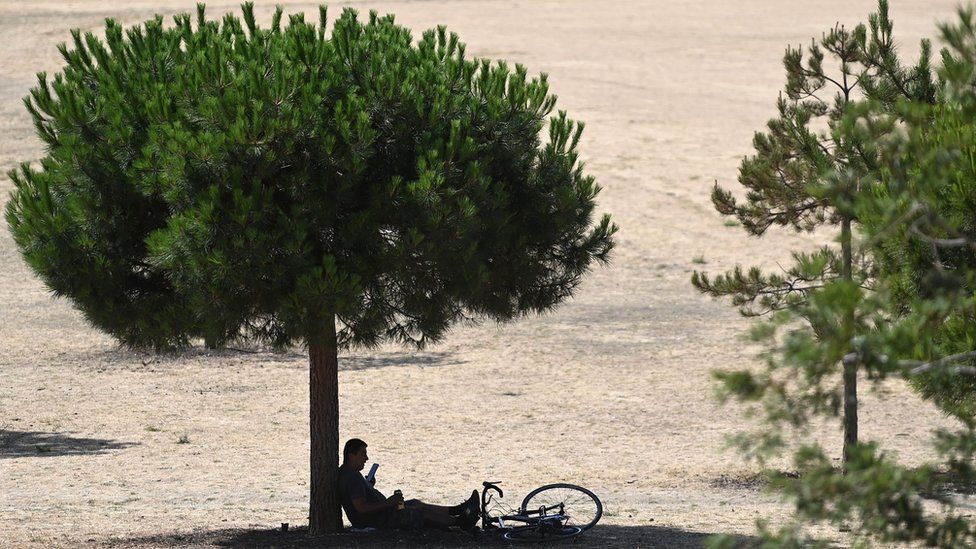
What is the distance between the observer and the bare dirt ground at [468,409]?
527 inches

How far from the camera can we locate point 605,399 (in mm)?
20109

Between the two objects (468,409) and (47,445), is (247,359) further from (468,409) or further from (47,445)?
(47,445)

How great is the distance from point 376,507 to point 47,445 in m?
6.88

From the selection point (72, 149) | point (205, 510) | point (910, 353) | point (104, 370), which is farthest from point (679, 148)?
point (910, 353)

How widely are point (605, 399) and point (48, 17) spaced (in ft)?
128

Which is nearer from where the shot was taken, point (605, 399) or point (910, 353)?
point (910, 353)

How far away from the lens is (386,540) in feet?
37.2

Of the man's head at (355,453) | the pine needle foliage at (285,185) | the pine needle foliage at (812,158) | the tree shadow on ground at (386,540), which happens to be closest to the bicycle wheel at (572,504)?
the tree shadow on ground at (386,540)

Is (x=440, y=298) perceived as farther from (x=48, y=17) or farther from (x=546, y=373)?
(x=48, y=17)

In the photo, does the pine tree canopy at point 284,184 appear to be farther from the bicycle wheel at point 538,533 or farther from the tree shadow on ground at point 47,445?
the tree shadow on ground at point 47,445

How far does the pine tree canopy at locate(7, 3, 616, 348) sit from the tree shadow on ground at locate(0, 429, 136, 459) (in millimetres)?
5926

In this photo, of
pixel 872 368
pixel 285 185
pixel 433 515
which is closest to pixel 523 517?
pixel 433 515

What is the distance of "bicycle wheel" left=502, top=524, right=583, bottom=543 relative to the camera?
1130 cm

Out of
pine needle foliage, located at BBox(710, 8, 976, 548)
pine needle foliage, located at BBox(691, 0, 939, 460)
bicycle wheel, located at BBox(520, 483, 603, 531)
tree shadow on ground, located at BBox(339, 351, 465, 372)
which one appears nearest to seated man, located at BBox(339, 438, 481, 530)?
bicycle wheel, located at BBox(520, 483, 603, 531)
